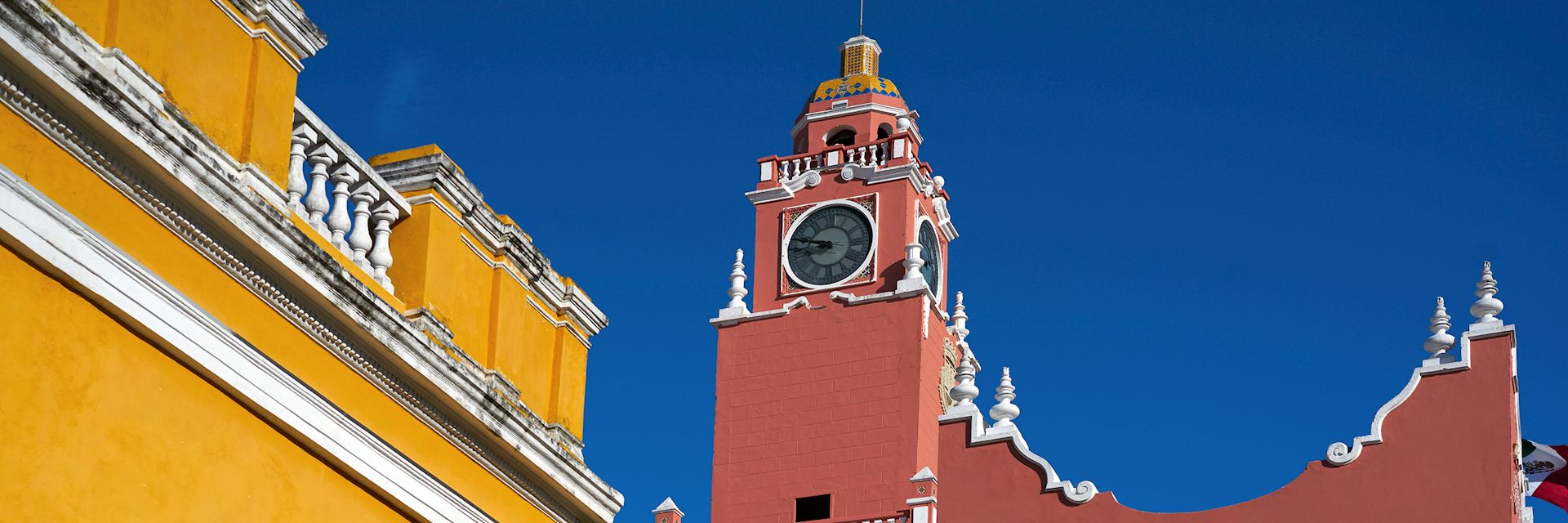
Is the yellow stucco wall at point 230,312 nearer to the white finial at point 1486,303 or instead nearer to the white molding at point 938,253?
the white finial at point 1486,303

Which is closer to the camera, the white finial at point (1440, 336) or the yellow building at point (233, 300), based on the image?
the yellow building at point (233, 300)

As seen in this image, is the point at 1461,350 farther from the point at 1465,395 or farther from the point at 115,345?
the point at 115,345

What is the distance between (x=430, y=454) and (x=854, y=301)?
641 inches

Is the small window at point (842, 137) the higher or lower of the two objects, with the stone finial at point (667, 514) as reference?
higher

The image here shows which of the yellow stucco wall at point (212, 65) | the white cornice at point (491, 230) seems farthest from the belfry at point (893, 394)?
the yellow stucco wall at point (212, 65)

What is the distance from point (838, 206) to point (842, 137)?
5.94 feet

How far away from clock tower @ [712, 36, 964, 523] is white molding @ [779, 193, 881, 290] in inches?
0.7

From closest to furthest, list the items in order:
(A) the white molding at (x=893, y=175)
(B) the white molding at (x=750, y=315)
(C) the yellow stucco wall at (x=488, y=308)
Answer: (C) the yellow stucco wall at (x=488, y=308) < (B) the white molding at (x=750, y=315) < (A) the white molding at (x=893, y=175)

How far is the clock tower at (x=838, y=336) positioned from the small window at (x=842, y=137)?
0.23 feet

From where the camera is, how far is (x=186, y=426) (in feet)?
20.1

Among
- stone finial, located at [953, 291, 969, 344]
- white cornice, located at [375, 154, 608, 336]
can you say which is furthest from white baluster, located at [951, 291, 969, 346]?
white cornice, located at [375, 154, 608, 336]

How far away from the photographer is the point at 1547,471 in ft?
60.0

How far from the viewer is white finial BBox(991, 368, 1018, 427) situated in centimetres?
1878

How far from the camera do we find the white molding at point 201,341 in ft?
18.4
